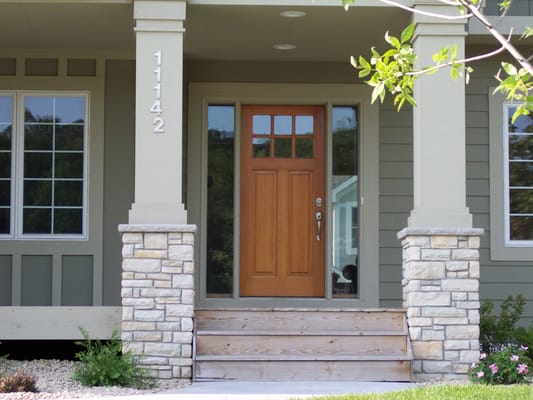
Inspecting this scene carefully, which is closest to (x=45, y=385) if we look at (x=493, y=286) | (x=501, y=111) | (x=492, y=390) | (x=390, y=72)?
(x=492, y=390)

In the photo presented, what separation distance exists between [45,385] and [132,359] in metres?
0.72

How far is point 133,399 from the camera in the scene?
6.43m

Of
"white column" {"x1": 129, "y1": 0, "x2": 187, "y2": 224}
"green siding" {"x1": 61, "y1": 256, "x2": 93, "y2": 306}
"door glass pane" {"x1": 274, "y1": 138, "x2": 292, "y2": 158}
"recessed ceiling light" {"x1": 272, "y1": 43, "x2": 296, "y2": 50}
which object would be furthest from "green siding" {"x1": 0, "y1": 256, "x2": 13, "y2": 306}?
"recessed ceiling light" {"x1": 272, "y1": 43, "x2": 296, "y2": 50}

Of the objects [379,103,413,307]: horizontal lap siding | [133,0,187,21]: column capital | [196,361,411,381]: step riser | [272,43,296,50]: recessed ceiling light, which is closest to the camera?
[196,361,411,381]: step riser

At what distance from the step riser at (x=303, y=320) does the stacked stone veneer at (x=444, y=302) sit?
384mm

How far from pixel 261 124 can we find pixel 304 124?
18.6 inches

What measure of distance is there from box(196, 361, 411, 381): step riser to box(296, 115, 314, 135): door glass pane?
10.1ft

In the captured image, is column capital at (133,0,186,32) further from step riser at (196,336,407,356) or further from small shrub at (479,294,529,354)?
small shrub at (479,294,529,354)

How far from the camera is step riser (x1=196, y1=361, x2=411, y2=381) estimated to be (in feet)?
24.6

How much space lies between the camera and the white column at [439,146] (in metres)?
7.66

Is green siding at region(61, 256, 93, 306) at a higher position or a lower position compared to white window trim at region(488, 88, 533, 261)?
lower

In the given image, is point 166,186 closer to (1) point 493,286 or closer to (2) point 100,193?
(2) point 100,193

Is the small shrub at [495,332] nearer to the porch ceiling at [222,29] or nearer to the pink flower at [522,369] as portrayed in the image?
the pink flower at [522,369]

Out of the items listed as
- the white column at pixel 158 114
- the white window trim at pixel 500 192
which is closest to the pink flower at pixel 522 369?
the white window trim at pixel 500 192
